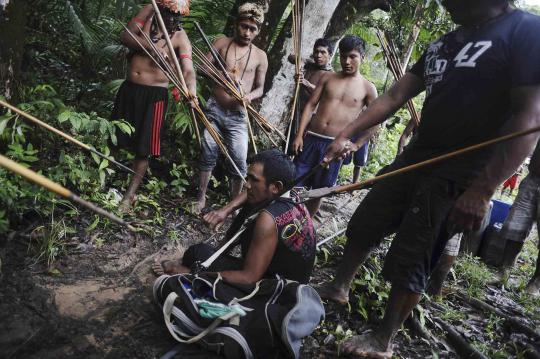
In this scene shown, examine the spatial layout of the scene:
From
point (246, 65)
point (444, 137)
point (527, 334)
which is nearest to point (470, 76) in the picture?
point (444, 137)

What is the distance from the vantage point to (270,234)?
2168mm

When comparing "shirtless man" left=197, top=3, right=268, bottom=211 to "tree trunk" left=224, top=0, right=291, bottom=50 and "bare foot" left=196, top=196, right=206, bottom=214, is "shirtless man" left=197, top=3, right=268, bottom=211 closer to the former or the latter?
"bare foot" left=196, top=196, right=206, bottom=214

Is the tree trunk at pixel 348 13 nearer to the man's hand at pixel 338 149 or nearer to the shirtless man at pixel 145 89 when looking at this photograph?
the shirtless man at pixel 145 89

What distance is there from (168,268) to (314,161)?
2087 mm

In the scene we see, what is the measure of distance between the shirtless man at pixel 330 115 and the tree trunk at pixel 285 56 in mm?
693

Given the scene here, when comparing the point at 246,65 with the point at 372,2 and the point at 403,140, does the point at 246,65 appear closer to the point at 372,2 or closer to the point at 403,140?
the point at 372,2

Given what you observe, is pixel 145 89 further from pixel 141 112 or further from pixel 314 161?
pixel 314 161

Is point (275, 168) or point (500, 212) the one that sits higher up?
point (275, 168)

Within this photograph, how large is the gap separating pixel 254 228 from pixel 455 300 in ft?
7.55

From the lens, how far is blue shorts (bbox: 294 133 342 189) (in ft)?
13.8

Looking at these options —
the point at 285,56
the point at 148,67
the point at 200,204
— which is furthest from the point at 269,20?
the point at 200,204

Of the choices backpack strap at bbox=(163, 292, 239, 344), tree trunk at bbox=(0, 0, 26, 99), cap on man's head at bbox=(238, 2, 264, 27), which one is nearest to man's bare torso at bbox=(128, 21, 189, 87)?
cap on man's head at bbox=(238, 2, 264, 27)

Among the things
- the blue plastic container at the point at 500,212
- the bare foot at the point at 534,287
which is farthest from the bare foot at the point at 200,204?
the blue plastic container at the point at 500,212

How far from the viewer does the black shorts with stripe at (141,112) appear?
3414 millimetres
